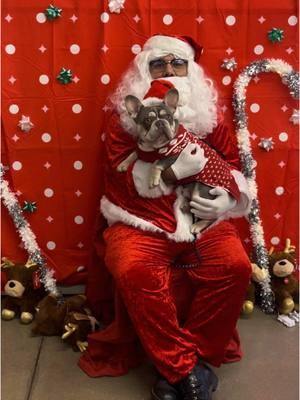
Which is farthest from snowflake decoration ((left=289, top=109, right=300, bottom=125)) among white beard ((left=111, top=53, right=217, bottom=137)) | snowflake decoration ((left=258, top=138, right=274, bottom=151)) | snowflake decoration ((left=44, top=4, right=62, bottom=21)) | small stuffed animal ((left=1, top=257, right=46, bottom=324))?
small stuffed animal ((left=1, top=257, right=46, bottom=324))

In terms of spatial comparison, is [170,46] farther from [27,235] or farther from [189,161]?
[27,235]

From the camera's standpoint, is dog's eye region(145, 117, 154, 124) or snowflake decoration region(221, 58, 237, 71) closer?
dog's eye region(145, 117, 154, 124)

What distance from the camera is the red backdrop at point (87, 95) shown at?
216cm

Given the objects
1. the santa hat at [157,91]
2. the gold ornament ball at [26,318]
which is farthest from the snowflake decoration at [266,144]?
the gold ornament ball at [26,318]

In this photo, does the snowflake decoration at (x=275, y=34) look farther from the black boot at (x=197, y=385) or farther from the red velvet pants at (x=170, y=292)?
the black boot at (x=197, y=385)

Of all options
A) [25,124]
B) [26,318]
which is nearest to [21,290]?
[26,318]

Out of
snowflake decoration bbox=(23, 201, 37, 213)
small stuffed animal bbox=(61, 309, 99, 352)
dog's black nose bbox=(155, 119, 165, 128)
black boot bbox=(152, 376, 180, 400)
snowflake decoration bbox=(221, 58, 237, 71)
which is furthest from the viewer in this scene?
snowflake decoration bbox=(23, 201, 37, 213)

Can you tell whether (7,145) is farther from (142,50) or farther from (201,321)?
(201,321)

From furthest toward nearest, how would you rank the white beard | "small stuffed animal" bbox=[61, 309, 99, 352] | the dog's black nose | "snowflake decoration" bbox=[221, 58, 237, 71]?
"snowflake decoration" bbox=[221, 58, 237, 71] → "small stuffed animal" bbox=[61, 309, 99, 352] → the white beard → the dog's black nose

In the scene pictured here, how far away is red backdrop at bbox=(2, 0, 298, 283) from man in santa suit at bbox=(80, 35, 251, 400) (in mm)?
178

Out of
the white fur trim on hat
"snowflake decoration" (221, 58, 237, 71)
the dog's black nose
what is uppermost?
the white fur trim on hat

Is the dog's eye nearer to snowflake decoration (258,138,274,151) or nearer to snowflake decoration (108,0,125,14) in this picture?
snowflake decoration (108,0,125,14)

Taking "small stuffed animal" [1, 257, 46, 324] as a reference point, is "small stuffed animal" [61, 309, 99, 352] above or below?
below

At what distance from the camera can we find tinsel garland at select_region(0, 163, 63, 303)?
2.30m
